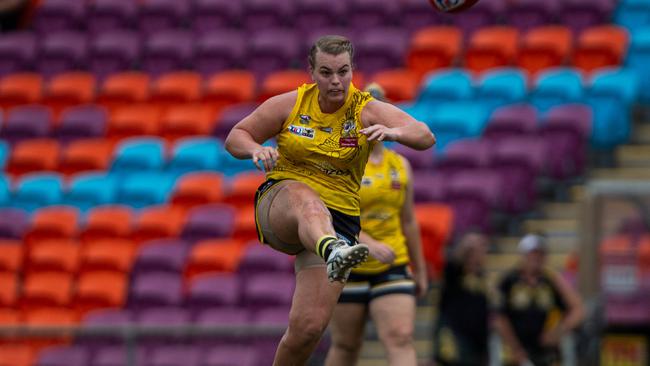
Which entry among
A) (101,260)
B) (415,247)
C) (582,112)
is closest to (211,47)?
(101,260)

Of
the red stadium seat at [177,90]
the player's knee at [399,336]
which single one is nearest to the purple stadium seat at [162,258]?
the red stadium seat at [177,90]

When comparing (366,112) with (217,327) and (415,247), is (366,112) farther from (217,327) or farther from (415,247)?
(217,327)

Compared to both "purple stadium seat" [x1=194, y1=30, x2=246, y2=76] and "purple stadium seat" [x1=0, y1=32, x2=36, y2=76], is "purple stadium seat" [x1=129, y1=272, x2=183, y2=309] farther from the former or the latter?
"purple stadium seat" [x1=0, y1=32, x2=36, y2=76]

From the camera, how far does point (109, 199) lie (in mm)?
16938

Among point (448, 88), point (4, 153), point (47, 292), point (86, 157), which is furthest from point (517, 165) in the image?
point (4, 153)

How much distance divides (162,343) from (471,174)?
13.8 ft

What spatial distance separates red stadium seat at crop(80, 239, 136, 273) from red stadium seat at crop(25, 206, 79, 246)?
650 millimetres

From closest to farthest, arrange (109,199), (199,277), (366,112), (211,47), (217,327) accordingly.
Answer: (366,112) → (217,327) → (199,277) → (109,199) → (211,47)

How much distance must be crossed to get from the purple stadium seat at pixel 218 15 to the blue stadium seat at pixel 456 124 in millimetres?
4689

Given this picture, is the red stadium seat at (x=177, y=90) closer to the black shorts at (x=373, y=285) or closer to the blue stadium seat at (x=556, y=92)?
the blue stadium seat at (x=556, y=92)

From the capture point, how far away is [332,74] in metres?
7.10

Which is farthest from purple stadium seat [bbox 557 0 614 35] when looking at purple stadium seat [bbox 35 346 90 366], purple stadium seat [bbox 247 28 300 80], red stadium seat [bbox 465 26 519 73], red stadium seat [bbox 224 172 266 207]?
purple stadium seat [bbox 35 346 90 366]

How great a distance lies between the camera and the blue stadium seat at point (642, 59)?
1634 centimetres

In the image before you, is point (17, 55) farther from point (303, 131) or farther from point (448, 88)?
point (303, 131)
